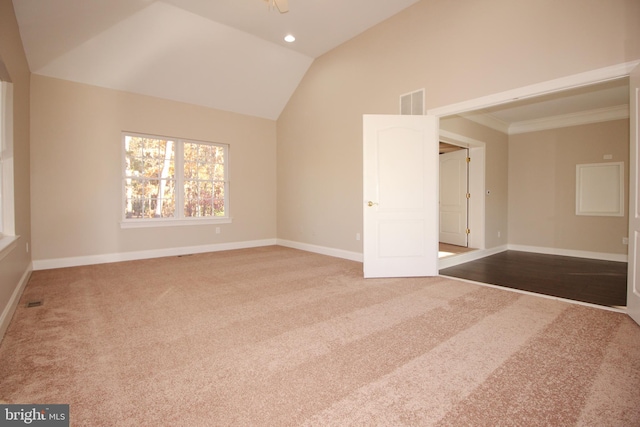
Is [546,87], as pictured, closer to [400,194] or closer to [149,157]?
[400,194]

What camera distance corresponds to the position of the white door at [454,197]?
20.7 ft

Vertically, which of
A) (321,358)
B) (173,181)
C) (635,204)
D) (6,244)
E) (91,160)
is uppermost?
(91,160)

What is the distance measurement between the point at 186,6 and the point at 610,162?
761 centimetres

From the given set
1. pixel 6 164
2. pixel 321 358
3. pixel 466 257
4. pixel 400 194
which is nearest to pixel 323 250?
pixel 400 194

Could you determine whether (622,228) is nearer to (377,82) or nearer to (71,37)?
(377,82)

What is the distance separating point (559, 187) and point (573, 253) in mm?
1323

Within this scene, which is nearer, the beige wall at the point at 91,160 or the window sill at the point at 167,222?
the beige wall at the point at 91,160

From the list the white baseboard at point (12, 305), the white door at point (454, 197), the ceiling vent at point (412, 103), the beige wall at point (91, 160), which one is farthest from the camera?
the white door at point (454, 197)

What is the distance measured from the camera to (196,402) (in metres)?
1.53

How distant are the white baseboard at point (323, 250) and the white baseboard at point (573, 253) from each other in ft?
12.8

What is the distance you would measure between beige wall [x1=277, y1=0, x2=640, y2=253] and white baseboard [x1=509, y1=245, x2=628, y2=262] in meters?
0.57

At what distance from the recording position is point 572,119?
19.3ft

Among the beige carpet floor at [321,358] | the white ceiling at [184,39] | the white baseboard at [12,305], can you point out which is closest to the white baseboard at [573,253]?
the beige carpet floor at [321,358]

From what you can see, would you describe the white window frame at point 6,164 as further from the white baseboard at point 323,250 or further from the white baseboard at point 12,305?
the white baseboard at point 323,250
